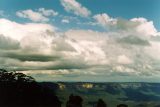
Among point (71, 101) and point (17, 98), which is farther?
point (17, 98)

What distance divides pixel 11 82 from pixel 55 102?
1334cm

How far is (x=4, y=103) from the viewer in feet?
253

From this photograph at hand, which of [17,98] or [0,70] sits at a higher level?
[0,70]

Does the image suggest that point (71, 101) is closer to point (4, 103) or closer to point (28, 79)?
point (4, 103)

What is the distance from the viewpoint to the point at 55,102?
3684 inches

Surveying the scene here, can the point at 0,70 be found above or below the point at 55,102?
above

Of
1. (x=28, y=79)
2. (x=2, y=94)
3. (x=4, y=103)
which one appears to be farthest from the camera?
(x=28, y=79)

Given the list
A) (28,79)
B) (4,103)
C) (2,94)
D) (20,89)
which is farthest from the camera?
(28,79)

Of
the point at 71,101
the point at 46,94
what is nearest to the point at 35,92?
the point at 46,94

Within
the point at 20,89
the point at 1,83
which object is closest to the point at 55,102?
the point at 20,89

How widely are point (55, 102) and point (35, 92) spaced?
246 inches

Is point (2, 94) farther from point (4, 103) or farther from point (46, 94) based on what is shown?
point (46, 94)

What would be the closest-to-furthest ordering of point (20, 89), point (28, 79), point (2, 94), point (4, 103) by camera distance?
1. point (4, 103)
2. point (2, 94)
3. point (20, 89)
4. point (28, 79)

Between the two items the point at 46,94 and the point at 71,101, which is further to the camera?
the point at 46,94
